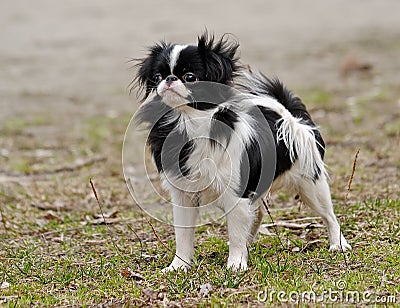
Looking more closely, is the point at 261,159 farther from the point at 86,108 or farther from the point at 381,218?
the point at 86,108

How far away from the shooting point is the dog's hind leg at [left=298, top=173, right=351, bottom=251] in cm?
479

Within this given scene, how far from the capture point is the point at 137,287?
13.5ft

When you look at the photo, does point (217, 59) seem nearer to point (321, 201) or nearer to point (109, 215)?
point (321, 201)

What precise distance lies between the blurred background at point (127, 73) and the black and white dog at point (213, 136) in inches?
69.9

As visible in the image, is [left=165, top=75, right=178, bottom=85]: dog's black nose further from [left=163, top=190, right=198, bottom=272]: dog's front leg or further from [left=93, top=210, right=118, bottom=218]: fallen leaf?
[left=93, top=210, right=118, bottom=218]: fallen leaf

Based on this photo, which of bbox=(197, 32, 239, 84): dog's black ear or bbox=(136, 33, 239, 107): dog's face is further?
bbox=(197, 32, 239, 84): dog's black ear

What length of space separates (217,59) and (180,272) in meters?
1.22

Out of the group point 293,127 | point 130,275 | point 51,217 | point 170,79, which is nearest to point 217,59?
point 170,79

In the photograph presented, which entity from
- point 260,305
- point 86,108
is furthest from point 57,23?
point 260,305

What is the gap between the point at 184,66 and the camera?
13.6ft

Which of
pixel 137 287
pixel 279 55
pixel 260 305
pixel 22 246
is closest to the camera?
pixel 260 305

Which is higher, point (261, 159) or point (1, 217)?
point (261, 159)

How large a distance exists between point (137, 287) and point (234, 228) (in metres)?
0.66

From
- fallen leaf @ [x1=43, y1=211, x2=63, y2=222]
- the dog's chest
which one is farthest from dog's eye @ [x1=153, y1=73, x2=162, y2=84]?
fallen leaf @ [x1=43, y1=211, x2=63, y2=222]
